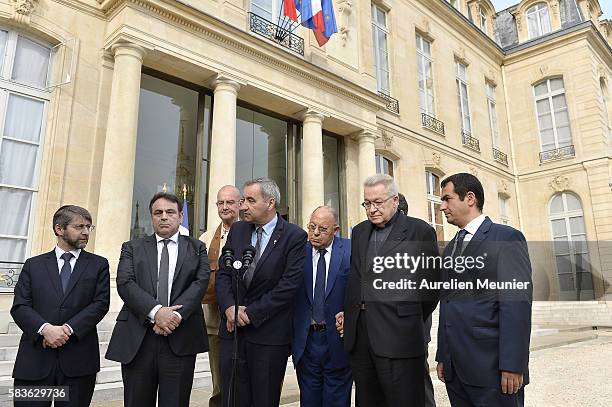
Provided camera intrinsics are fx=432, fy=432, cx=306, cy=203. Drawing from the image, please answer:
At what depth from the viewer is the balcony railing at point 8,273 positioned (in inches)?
249

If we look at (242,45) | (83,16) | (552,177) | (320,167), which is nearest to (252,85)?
(242,45)

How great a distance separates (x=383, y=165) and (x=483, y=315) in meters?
10.9

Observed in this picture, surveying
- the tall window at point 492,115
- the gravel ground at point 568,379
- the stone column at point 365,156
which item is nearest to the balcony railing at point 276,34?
the stone column at point 365,156

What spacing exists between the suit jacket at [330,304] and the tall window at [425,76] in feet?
42.1

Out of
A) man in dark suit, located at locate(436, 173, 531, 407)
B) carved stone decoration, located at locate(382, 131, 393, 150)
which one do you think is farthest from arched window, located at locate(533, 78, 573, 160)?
man in dark suit, located at locate(436, 173, 531, 407)

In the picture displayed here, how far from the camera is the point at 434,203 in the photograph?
563 inches

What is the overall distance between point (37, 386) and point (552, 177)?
19.4 meters

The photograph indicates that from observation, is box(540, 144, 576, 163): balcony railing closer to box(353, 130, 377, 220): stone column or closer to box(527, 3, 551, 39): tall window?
box(527, 3, 551, 39): tall window

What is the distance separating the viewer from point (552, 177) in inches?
703

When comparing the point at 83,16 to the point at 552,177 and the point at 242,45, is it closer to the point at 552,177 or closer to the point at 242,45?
the point at 242,45

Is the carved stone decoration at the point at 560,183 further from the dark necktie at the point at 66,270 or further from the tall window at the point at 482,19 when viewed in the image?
the dark necktie at the point at 66,270

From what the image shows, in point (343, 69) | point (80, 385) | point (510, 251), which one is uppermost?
point (343, 69)

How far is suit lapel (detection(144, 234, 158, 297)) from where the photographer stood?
273 centimetres

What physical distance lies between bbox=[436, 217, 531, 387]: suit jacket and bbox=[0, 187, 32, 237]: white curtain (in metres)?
6.79
